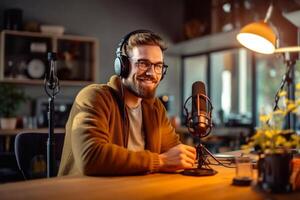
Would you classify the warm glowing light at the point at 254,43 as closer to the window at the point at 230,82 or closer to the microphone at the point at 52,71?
the microphone at the point at 52,71

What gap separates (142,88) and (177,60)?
497 centimetres

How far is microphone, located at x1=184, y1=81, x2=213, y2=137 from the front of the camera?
1.52 meters

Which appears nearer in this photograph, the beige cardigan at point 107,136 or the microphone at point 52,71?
the beige cardigan at point 107,136

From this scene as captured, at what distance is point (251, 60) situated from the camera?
5.76 m

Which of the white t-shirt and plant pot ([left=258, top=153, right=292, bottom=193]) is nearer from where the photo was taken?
plant pot ([left=258, top=153, right=292, bottom=193])

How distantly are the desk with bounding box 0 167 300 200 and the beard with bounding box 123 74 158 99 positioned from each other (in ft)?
1.61

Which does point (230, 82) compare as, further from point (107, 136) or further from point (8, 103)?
point (107, 136)

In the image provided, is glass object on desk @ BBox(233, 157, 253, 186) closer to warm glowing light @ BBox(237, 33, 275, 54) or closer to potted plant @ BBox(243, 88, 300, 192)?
potted plant @ BBox(243, 88, 300, 192)

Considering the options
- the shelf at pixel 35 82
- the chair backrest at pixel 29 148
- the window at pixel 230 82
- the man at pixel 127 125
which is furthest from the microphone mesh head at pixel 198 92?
the window at pixel 230 82

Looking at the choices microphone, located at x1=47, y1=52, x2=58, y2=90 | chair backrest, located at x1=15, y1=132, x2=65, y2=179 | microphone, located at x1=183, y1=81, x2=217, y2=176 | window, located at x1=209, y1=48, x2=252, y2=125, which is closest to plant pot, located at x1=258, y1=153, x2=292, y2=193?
microphone, located at x1=183, y1=81, x2=217, y2=176

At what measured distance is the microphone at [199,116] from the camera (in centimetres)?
152

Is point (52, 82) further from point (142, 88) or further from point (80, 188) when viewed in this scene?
point (80, 188)

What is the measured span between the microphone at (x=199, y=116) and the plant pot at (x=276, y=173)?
0.34m

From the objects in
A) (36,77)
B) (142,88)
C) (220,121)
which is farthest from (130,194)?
(220,121)
